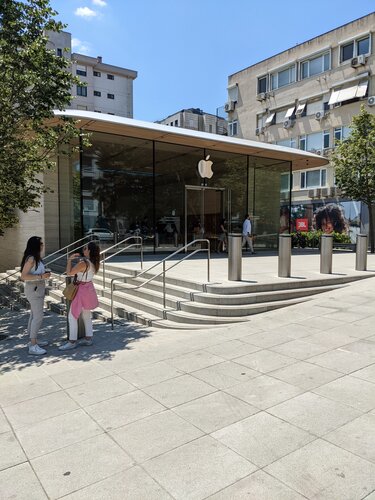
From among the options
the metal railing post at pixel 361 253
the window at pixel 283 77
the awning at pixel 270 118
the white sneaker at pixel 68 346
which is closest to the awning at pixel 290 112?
the awning at pixel 270 118

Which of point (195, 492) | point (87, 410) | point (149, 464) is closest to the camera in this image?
point (195, 492)

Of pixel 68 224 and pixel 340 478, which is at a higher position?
pixel 68 224

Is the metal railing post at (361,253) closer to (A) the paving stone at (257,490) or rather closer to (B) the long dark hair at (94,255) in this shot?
(B) the long dark hair at (94,255)

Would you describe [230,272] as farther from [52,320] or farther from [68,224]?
[68,224]

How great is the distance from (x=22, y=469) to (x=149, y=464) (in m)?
0.94

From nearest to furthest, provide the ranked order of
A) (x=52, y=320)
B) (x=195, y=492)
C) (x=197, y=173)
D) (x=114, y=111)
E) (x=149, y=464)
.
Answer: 1. (x=195, y=492)
2. (x=149, y=464)
3. (x=52, y=320)
4. (x=197, y=173)
5. (x=114, y=111)

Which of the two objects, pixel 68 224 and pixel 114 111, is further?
pixel 114 111

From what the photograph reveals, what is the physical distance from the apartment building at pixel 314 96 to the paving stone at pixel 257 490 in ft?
86.5

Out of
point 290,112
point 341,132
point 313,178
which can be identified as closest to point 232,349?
point 341,132

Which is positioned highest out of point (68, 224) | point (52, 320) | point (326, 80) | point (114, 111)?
point (114, 111)

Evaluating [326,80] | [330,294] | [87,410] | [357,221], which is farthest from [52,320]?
[326,80]

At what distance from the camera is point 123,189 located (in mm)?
14781

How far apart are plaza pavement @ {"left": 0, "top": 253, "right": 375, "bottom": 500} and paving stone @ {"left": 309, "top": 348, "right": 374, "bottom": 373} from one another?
13mm

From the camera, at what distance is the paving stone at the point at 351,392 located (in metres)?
3.72
